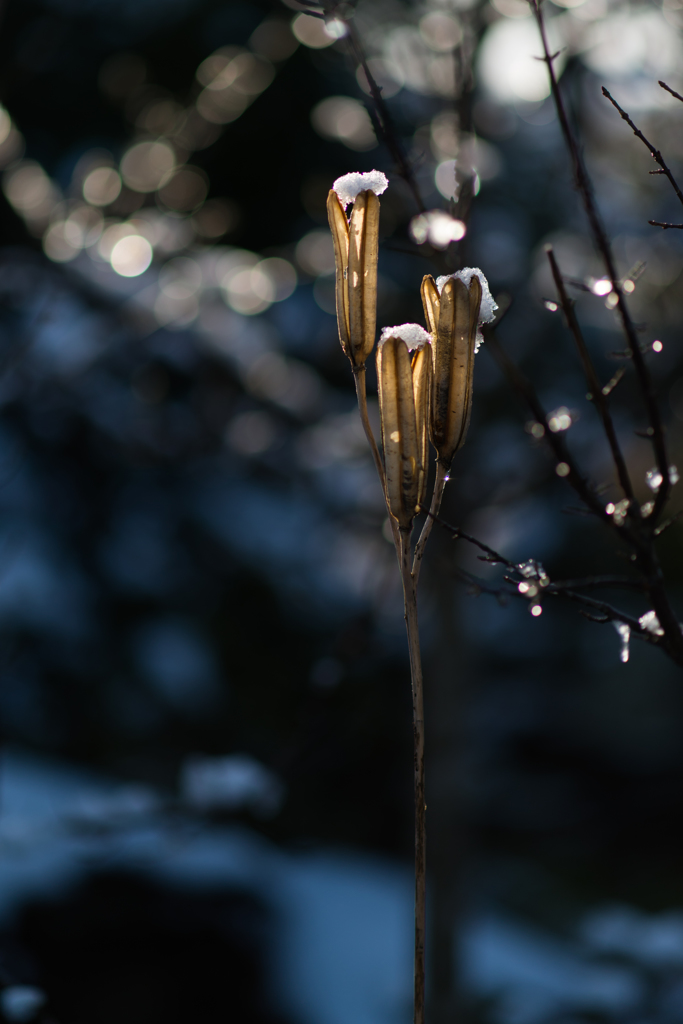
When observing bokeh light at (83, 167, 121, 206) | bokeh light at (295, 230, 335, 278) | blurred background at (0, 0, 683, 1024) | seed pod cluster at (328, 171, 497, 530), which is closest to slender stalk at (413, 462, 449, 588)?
seed pod cluster at (328, 171, 497, 530)

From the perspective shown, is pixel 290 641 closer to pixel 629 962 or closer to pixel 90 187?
pixel 629 962

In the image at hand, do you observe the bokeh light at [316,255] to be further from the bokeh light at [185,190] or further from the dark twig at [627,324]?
the dark twig at [627,324]

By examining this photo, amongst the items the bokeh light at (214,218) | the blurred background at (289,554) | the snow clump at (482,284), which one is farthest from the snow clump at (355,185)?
the bokeh light at (214,218)

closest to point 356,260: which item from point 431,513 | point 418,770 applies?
point 431,513

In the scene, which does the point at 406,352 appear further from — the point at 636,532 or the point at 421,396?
the point at 636,532

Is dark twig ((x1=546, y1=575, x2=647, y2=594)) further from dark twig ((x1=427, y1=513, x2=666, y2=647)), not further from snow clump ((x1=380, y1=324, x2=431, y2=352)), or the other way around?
snow clump ((x1=380, y1=324, x2=431, y2=352))

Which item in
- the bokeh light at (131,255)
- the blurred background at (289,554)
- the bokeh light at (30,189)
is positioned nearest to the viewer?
the blurred background at (289,554)

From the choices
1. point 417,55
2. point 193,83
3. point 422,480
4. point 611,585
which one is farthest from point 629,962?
point 193,83
